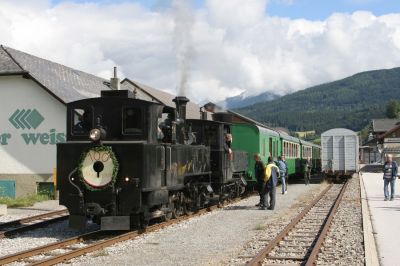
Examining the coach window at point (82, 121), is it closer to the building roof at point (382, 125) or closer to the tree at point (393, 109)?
the building roof at point (382, 125)

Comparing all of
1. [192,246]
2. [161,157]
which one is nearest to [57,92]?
[161,157]

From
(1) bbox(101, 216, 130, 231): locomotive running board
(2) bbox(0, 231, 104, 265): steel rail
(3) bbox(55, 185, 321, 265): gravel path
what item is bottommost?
(3) bbox(55, 185, 321, 265): gravel path

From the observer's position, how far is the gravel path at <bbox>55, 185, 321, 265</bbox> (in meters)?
8.74

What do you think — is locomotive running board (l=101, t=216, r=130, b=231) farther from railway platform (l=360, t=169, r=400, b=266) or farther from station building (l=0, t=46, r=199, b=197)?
station building (l=0, t=46, r=199, b=197)

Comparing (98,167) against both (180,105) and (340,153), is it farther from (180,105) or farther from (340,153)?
(340,153)

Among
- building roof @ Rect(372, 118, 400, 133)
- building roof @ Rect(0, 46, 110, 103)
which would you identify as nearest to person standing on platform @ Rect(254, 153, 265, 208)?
building roof @ Rect(0, 46, 110, 103)

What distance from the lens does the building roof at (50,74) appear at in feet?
75.4

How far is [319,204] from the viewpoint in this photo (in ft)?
60.6

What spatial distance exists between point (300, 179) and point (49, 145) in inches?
806

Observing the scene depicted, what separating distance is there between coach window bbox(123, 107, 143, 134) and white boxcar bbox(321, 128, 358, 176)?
919 inches

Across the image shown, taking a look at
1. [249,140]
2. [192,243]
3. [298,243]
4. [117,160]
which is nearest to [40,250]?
[117,160]

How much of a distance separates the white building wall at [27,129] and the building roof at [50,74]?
1.52ft

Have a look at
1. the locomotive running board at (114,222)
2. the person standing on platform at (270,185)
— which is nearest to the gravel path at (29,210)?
the locomotive running board at (114,222)

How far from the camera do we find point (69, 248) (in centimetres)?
984
